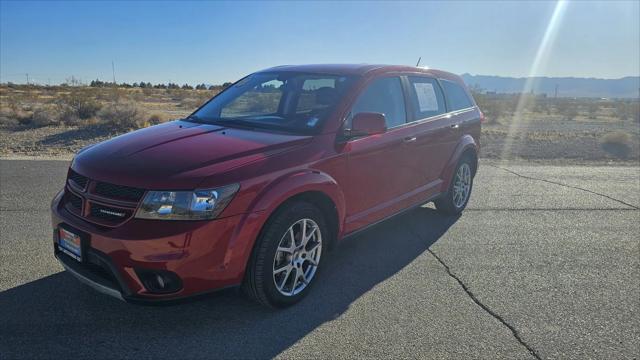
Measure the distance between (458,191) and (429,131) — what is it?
1.35 metres

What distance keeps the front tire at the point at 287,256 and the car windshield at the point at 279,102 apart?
78 centimetres

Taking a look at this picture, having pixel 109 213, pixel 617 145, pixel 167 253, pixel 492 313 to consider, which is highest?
pixel 109 213

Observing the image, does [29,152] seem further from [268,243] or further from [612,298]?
[612,298]

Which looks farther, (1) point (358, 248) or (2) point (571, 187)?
(2) point (571, 187)

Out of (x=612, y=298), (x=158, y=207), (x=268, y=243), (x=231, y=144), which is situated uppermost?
(x=231, y=144)

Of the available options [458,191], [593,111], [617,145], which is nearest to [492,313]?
[458,191]

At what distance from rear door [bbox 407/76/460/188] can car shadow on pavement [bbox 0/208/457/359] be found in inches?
56.0

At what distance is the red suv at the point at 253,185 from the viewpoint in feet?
9.70

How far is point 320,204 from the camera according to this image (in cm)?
378

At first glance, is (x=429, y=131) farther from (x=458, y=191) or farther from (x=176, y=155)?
(x=176, y=155)

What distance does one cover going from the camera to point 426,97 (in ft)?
17.5

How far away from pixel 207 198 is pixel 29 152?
1017cm

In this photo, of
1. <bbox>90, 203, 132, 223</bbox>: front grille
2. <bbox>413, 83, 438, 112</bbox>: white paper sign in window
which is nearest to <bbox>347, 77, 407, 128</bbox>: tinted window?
<bbox>413, 83, 438, 112</bbox>: white paper sign in window

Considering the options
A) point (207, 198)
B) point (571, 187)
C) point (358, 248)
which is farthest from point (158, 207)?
point (571, 187)
